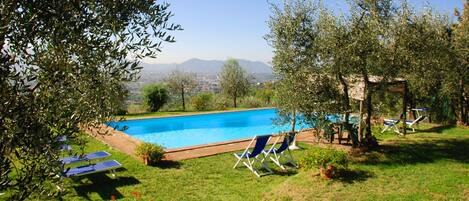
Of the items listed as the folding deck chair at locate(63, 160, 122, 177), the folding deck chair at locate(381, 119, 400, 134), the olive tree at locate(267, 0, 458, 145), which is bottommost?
the folding deck chair at locate(63, 160, 122, 177)

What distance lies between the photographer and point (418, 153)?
35.7ft

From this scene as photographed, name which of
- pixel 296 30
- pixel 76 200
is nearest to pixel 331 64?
pixel 296 30

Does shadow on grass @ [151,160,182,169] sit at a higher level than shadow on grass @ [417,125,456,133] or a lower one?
lower

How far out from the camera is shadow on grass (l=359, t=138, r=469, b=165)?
33.0 ft

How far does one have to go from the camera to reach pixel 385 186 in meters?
7.99

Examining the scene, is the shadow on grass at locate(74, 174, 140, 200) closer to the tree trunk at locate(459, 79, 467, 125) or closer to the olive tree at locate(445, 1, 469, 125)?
the olive tree at locate(445, 1, 469, 125)

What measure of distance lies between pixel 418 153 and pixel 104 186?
921 centimetres

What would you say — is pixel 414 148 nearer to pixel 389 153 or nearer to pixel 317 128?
pixel 389 153

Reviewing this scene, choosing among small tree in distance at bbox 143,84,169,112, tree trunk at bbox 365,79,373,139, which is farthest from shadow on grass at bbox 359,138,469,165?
small tree in distance at bbox 143,84,169,112

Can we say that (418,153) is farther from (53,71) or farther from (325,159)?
(53,71)

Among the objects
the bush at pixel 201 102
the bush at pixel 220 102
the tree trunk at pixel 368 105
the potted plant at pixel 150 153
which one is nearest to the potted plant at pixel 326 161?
the tree trunk at pixel 368 105

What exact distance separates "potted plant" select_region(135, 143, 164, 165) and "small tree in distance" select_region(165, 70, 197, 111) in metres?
18.4

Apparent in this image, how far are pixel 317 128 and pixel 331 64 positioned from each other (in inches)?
74.9

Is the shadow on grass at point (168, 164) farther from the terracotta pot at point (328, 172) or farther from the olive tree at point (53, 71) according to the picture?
the olive tree at point (53, 71)
